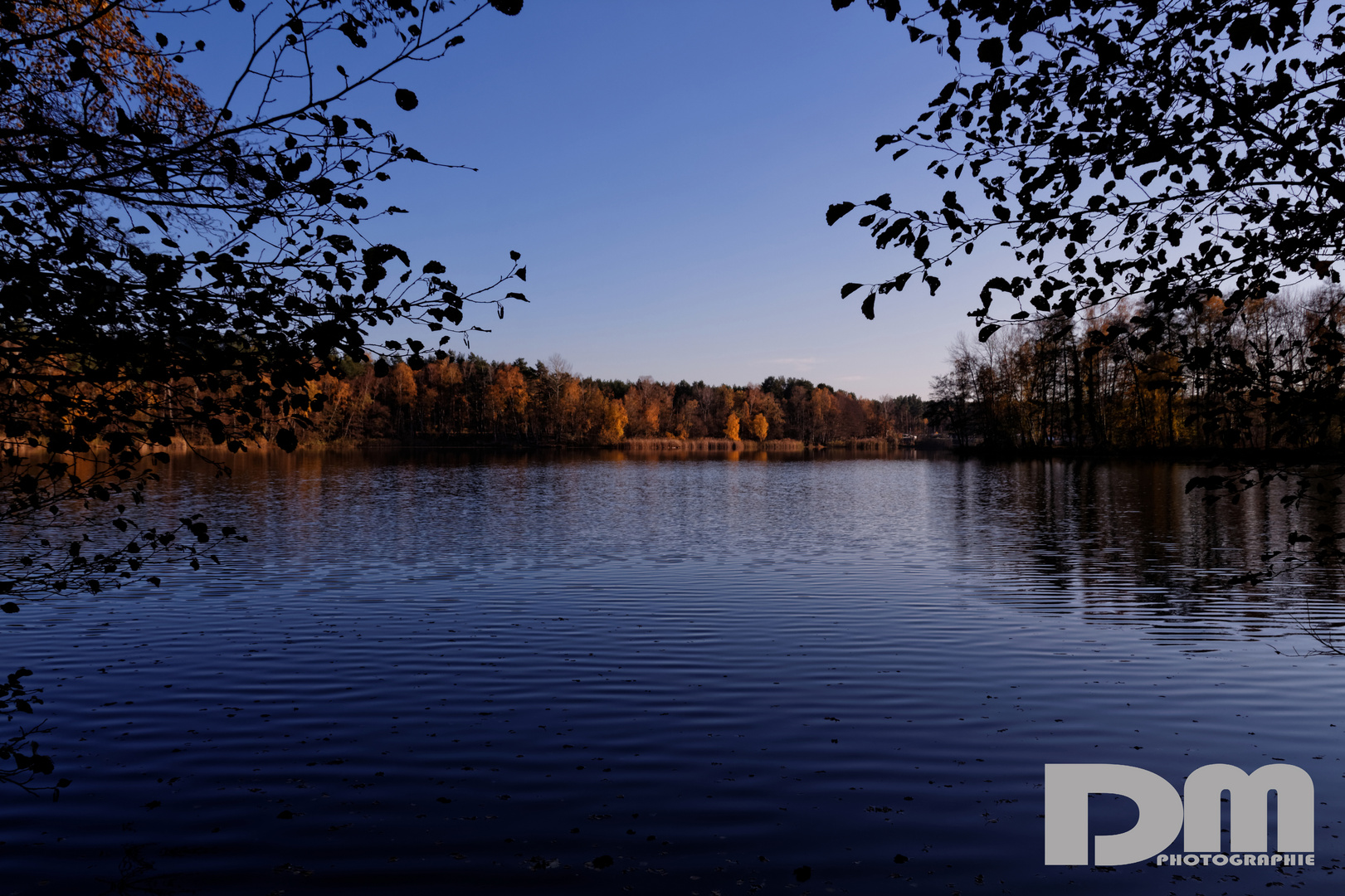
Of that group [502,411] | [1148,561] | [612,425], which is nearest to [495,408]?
[502,411]

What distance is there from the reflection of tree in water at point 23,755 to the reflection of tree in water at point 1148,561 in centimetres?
862

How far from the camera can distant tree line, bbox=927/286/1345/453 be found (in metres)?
5.12

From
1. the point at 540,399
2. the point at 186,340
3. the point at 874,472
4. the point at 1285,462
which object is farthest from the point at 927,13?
the point at 540,399

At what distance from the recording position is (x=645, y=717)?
847cm

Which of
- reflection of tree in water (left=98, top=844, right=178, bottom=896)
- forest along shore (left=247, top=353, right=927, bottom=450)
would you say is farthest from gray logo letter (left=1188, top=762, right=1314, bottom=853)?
forest along shore (left=247, top=353, right=927, bottom=450)

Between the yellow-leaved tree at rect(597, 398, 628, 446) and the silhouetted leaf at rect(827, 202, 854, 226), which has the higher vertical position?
the yellow-leaved tree at rect(597, 398, 628, 446)

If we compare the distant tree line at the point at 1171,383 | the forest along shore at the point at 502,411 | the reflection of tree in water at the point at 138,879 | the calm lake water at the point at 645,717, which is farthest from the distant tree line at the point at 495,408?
the reflection of tree in water at the point at 138,879

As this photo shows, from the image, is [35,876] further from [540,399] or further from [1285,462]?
[540,399]

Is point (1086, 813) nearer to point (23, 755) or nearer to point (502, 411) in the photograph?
point (23, 755)

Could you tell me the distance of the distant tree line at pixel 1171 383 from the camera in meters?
5.12

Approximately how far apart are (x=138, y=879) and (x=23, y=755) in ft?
9.28

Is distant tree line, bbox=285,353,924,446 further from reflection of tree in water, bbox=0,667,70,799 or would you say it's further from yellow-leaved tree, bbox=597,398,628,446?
reflection of tree in water, bbox=0,667,70,799

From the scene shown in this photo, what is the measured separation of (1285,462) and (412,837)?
6.46 meters

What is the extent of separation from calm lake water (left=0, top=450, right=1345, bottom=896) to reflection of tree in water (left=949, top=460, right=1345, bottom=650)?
6.6 inches
